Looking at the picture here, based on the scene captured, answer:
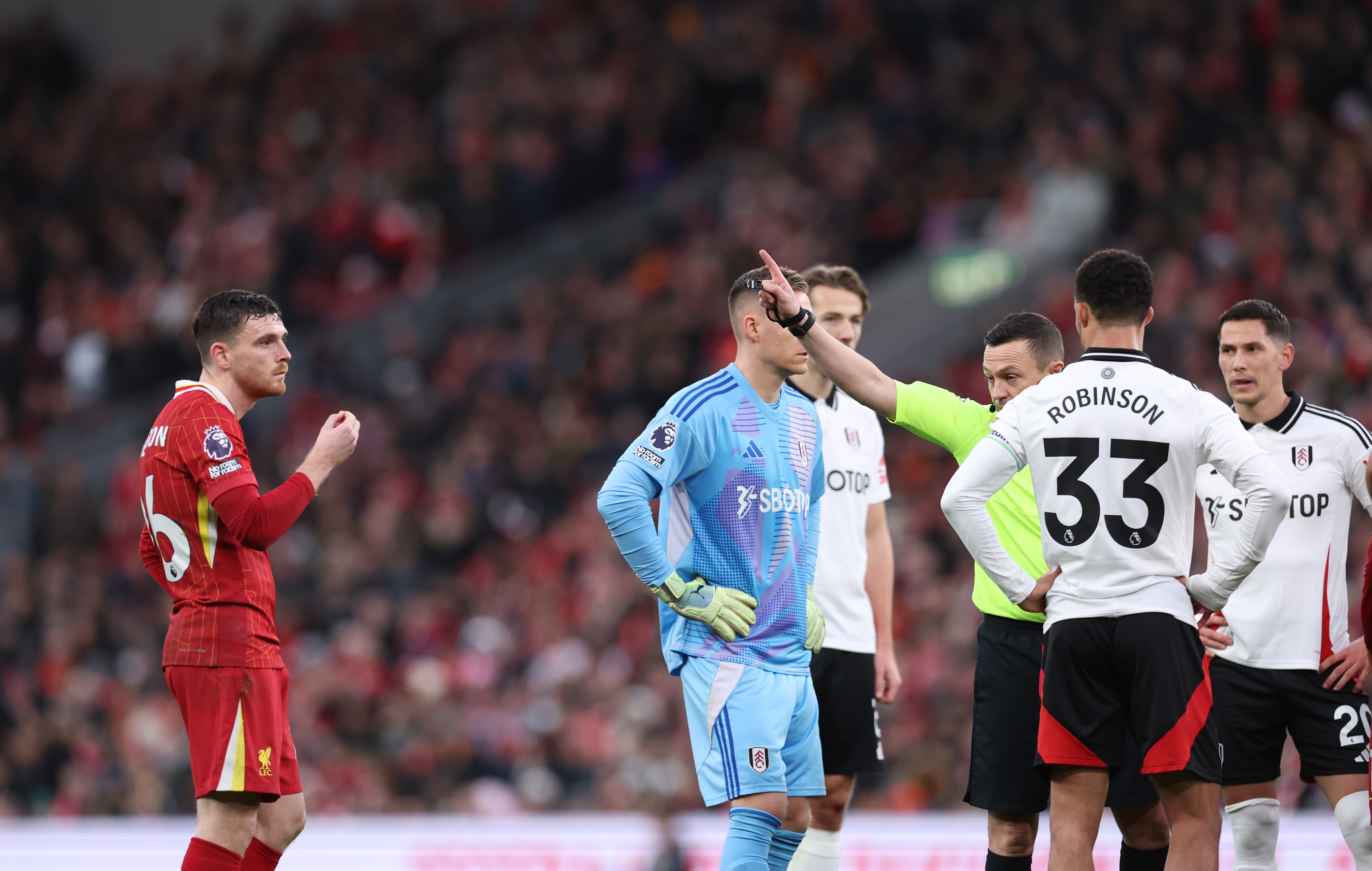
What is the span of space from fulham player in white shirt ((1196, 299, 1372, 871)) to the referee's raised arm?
161 cm

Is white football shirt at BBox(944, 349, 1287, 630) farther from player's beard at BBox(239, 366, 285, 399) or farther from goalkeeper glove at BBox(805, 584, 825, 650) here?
player's beard at BBox(239, 366, 285, 399)

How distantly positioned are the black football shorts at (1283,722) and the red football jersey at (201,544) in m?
3.79

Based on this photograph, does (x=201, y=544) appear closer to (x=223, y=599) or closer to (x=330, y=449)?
(x=223, y=599)

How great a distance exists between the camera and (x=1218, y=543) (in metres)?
6.15

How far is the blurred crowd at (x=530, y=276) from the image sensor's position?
13141 mm

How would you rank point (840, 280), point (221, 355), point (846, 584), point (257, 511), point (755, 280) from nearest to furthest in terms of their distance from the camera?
1. point (257, 511)
2. point (221, 355)
3. point (755, 280)
4. point (846, 584)
5. point (840, 280)

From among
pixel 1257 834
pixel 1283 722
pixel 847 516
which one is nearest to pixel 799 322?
pixel 847 516

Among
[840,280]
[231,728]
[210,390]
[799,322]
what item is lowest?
[231,728]

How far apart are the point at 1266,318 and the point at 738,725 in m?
2.76

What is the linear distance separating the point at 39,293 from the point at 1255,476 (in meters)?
19.4

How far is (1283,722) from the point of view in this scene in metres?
6.21

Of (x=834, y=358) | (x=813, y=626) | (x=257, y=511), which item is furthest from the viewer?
(x=813, y=626)

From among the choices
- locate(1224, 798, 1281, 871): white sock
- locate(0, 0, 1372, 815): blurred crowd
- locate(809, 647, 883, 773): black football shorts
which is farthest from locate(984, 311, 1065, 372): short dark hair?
locate(0, 0, 1372, 815): blurred crowd

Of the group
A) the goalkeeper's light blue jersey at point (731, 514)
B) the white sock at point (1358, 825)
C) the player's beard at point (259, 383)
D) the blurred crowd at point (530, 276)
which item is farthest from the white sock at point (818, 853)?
the blurred crowd at point (530, 276)
